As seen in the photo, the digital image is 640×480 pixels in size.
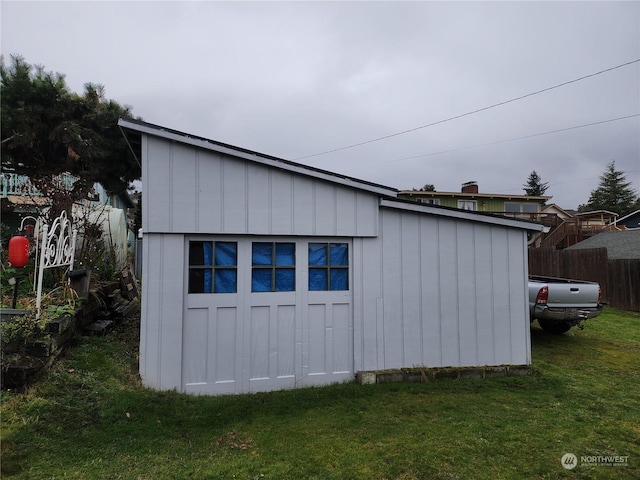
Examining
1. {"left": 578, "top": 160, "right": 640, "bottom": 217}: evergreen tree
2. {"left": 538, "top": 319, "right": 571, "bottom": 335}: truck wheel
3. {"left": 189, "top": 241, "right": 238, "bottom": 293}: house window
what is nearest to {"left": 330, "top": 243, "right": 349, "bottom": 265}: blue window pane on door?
{"left": 189, "top": 241, "right": 238, "bottom": 293}: house window

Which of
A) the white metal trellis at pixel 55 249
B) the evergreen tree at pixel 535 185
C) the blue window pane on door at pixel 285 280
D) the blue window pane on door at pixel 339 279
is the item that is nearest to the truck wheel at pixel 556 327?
the blue window pane on door at pixel 339 279

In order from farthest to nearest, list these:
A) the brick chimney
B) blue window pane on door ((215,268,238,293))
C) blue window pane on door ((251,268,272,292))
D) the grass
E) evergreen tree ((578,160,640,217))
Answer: evergreen tree ((578,160,640,217)), the brick chimney, blue window pane on door ((251,268,272,292)), blue window pane on door ((215,268,238,293)), the grass

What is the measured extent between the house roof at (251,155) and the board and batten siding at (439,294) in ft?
1.57

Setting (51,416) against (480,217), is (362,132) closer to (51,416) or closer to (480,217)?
(480,217)

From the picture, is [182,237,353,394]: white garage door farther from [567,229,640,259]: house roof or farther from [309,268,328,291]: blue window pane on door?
[567,229,640,259]: house roof

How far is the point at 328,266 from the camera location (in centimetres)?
454

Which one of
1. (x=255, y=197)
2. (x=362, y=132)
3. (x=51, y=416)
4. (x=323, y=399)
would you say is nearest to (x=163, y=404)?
(x=51, y=416)

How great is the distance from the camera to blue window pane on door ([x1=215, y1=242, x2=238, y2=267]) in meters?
4.20

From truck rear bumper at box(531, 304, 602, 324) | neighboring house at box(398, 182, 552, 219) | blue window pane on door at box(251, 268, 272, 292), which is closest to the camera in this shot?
blue window pane on door at box(251, 268, 272, 292)

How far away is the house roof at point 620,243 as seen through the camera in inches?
532

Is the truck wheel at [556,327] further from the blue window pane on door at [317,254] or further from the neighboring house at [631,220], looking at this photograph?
the neighboring house at [631,220]

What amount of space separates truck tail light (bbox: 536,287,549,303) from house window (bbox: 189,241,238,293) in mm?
6161

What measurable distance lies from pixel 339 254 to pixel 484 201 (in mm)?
26668

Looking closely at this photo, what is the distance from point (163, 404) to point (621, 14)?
11633 mm
